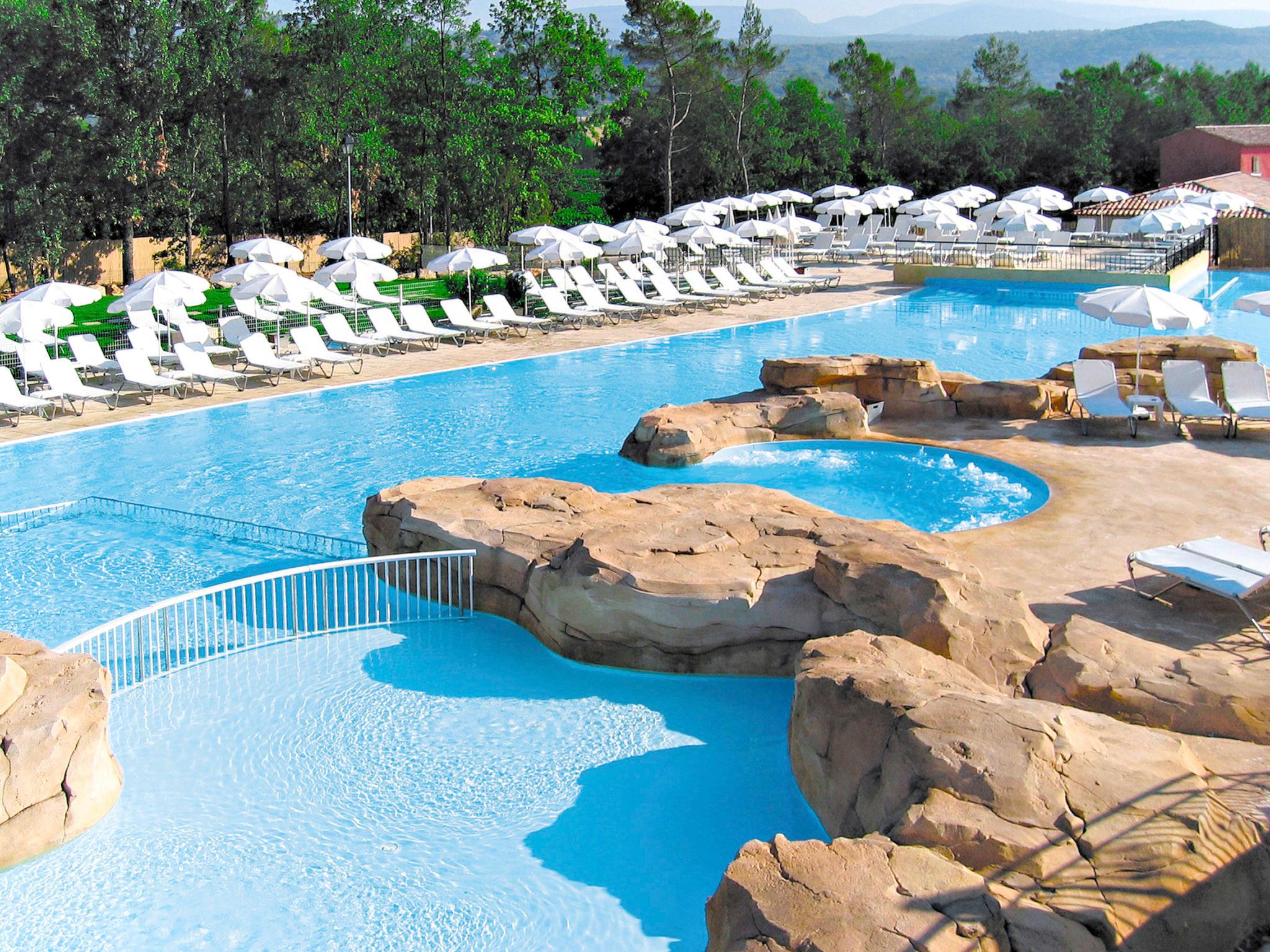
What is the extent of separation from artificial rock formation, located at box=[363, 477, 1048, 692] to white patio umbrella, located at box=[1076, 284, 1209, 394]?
5336 mm

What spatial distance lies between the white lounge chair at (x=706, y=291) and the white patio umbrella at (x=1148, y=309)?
1164 centimetres

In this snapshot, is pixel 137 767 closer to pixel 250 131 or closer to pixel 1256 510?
pixel 1256 510

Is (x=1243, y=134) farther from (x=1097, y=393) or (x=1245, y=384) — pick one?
(x=1097, y=393)

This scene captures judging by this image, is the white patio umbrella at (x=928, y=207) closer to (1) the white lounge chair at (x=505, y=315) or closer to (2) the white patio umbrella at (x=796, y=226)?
(2) the white patio umbrella at (x=796, y=226)

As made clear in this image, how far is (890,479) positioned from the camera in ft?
39.7

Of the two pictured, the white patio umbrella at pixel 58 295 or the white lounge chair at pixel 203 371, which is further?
the white lounge chair at pixel 203 371

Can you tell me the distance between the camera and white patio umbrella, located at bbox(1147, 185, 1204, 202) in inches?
1247

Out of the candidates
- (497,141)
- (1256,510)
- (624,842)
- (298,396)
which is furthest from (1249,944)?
(497,141)

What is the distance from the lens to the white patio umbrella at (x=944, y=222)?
1203 inches

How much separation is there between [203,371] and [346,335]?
2795 millimetres

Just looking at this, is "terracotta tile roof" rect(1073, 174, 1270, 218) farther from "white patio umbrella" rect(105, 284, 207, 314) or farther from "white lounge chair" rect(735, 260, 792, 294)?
"white patio umbrella" rect(105, 284, 207, 314)

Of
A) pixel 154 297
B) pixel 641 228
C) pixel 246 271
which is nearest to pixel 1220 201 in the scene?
pixel 641 228

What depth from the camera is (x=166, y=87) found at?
2275 cm

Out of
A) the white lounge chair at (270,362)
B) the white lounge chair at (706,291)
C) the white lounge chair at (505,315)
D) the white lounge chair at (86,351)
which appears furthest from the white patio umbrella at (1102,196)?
the white lounge chair at (86,351)
